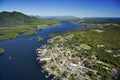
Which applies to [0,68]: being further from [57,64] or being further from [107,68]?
[107,68]

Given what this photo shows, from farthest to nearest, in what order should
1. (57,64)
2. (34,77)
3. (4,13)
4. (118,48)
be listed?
(4,13), (118,48), (57,64), (34,77)

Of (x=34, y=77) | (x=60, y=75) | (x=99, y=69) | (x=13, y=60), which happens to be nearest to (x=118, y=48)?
(x=99, y=69)

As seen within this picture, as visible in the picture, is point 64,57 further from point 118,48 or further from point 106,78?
point 118,48

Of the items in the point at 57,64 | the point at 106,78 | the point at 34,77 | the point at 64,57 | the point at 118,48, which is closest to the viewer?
the point at 106,78

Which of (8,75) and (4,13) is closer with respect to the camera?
(8,75)

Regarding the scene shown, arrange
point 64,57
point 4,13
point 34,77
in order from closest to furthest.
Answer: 1. point 34,77
2. point 64,57
3. point 4,13

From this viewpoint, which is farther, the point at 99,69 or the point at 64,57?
the point at 64,57

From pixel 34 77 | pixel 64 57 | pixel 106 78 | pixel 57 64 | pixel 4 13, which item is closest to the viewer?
pixel 106 78

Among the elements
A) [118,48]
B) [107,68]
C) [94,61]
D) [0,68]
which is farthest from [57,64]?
[118,48]

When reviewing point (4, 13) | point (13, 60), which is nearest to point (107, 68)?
point (13, 60)
